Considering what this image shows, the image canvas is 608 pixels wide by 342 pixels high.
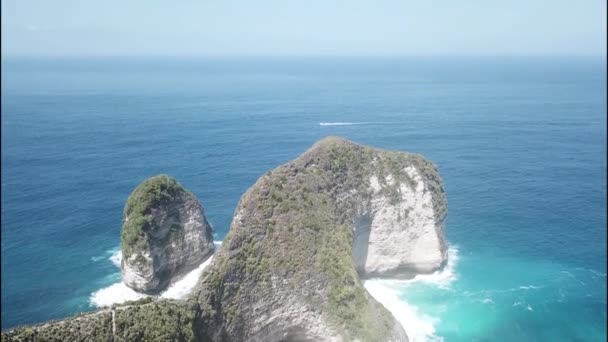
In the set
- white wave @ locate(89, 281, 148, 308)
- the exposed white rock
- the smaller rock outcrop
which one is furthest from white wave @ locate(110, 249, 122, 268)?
the exposed white rock

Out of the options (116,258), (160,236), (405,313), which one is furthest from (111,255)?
(405,313)

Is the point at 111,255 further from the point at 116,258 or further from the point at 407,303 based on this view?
the point at 407,303

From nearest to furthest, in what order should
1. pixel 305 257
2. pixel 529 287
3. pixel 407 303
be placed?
pixel 305 257
pixel 407 303
pixel 529 287

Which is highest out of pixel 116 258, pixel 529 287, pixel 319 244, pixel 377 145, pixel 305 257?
pixel 377 145

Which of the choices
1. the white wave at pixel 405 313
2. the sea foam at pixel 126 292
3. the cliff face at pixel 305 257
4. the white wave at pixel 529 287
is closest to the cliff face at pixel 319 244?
the cliff face at pixel 305 257

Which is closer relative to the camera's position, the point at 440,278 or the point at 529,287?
the point at 529,287

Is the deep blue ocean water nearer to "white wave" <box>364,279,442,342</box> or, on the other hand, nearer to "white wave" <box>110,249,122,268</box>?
"white wave" <box>364,279,442,342</box>

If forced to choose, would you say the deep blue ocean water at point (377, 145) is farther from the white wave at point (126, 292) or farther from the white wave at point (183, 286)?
the white wave at point (183, 286)
